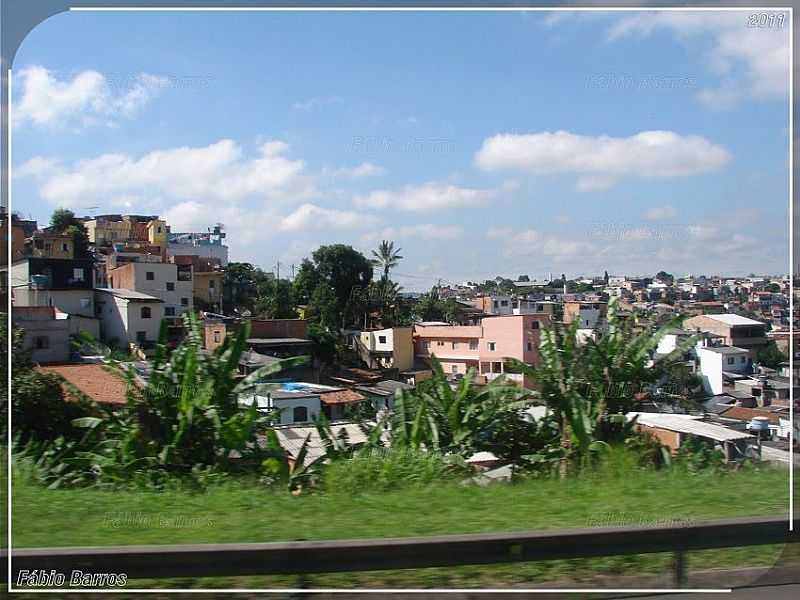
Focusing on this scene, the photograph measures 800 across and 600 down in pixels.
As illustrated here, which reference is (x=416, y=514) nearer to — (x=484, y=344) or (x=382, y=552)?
(x=382, y=552)

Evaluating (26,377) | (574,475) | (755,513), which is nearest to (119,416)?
(26,377)

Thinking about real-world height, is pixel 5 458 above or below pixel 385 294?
below

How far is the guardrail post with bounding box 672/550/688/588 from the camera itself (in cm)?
322

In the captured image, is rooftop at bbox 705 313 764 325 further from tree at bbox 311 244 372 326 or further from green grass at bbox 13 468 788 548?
tree at bbox 311 244 372 326

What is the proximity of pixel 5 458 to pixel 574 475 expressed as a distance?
3638 mm

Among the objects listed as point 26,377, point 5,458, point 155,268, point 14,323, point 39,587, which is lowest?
point 39,587

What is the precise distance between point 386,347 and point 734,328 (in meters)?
2.60

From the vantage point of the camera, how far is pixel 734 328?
16.7ft

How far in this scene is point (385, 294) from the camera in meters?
5.40

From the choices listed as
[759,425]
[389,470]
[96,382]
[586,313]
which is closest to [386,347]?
[389,470]

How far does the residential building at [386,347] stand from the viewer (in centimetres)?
543

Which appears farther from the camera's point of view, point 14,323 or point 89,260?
point 89,260

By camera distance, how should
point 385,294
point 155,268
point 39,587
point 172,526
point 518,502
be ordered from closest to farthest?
point 39,587 → point 172,526 → point 518,502 → point 155,268 → point 385,294

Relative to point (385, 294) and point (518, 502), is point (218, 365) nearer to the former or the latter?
point (385, 294)
